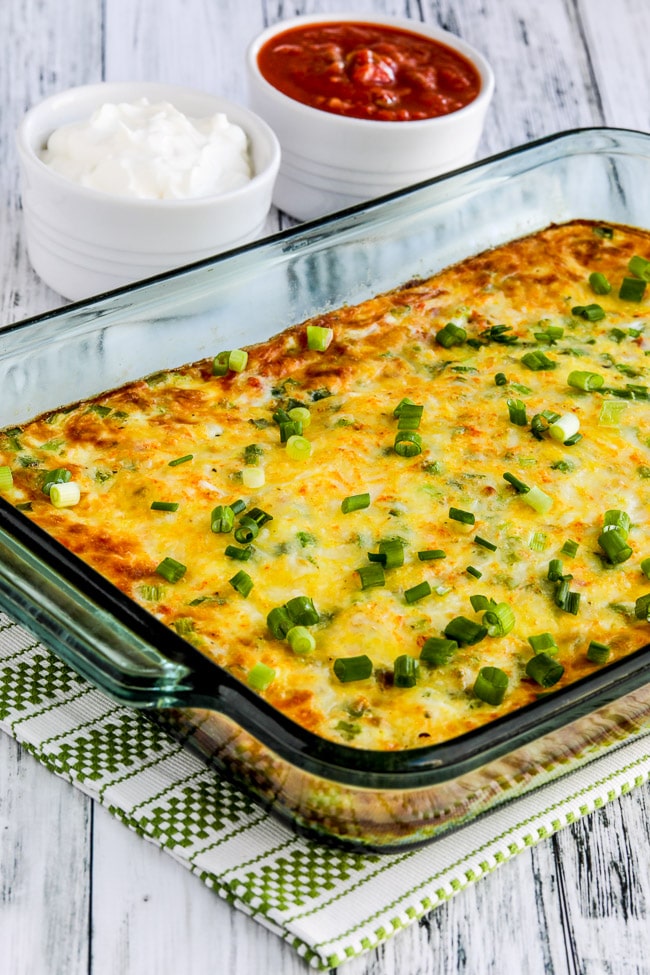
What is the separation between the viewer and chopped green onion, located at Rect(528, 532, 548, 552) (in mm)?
3045

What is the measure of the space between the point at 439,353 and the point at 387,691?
123 cm

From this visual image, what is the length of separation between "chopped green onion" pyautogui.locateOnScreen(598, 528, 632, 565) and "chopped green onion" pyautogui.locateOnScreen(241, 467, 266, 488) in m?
0.75

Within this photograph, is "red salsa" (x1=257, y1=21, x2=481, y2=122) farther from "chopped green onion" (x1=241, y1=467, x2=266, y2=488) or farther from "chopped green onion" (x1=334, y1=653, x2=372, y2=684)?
"chopped green onion" (x1=334, y1=653, x2=372, y2=684)

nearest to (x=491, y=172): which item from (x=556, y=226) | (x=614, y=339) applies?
(x=556, y=226)

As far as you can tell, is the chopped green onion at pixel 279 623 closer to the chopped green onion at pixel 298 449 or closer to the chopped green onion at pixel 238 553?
the chopped green onion at pixel 238 553

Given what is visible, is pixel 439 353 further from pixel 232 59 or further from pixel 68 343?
pixel 232 59

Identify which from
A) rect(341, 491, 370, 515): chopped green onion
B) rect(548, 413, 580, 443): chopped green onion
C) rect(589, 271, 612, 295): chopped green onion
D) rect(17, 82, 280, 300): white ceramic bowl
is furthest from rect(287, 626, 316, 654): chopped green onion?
rect(589, 271, 612, 295): chopped green onion

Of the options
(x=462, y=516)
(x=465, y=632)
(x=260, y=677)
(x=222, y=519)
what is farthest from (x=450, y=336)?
(x=260, y=677)

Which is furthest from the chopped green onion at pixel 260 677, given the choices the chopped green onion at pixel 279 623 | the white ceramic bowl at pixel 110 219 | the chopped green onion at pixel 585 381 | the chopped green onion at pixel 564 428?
the white ceramic bowl at pixel 110 219

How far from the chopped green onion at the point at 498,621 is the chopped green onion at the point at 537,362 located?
3.03 feet

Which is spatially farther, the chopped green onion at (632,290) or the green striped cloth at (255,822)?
the chopped green onion at (632,290)

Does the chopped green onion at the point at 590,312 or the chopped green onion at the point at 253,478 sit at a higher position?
the chopped green onion at the point at 590,312

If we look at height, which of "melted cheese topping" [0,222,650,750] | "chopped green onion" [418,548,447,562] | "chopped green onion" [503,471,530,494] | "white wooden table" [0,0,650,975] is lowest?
"white wooden table" [0,0,650,975]

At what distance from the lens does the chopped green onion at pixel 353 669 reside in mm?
2654
